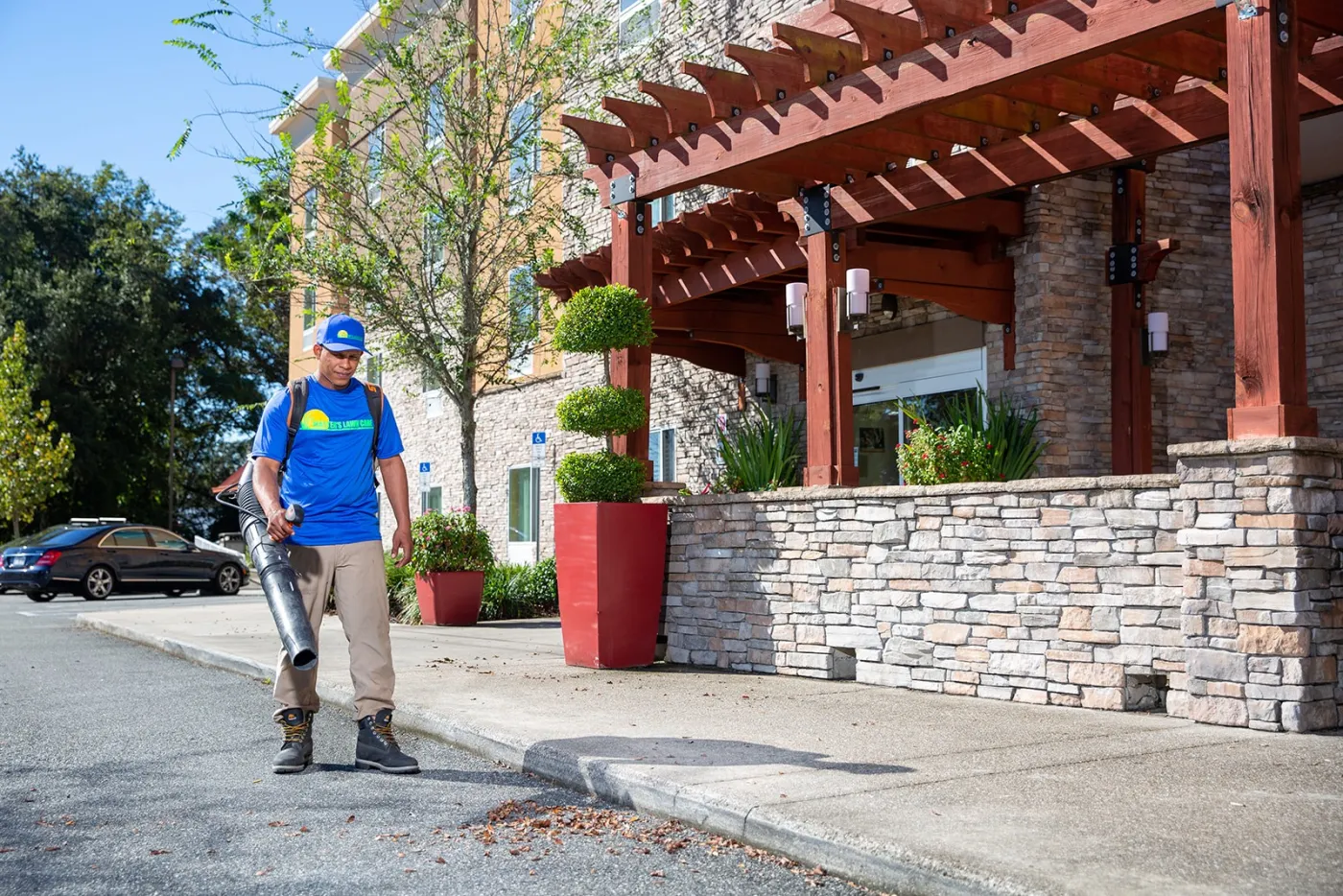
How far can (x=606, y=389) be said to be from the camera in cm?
1046

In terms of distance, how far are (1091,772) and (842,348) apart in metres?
6.04

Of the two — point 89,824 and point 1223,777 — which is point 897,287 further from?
point 89,824

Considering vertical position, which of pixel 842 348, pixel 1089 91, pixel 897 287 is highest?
pixel 1089 91

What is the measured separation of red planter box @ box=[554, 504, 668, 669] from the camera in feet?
31.7

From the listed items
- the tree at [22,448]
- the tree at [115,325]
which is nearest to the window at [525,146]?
the tree at [115,325]

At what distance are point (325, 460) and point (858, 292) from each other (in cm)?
598

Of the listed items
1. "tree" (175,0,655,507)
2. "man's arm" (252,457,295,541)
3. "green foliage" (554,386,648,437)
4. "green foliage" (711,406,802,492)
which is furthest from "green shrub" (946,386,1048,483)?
"tree" (175,0,655,507)

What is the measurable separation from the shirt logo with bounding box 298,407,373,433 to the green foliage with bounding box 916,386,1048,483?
615 centimetres

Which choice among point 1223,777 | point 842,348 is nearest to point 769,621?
point 842,348

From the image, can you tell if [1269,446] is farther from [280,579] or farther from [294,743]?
[294,743]

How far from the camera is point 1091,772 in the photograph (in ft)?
17.6

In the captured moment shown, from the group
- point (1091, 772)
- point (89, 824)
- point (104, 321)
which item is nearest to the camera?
point (89, 824)

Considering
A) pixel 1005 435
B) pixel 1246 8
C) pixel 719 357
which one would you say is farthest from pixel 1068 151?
pixel 719 357

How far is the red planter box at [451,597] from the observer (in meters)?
15.2
